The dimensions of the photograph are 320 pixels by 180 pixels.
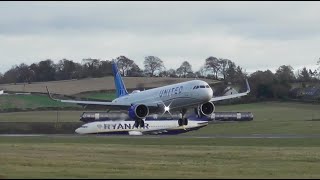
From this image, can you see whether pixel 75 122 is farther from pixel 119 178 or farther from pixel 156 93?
pixel 119 178

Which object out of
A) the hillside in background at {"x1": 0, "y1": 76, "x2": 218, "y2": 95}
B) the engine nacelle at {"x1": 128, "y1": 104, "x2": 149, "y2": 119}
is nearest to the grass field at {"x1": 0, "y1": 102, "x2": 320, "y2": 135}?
the hillside in background at {"x1": 0, "y1": 76, "x2": 218, "y2": 95}

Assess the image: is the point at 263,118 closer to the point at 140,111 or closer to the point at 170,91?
the point at 170,91

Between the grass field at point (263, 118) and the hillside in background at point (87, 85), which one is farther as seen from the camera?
the hillside in background at point (87, 85)

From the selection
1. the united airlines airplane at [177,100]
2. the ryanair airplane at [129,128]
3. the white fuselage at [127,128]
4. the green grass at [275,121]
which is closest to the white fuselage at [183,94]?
the united airlines airplane at [177,100]

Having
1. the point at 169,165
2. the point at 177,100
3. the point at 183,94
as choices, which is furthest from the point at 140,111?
the point at 169,165

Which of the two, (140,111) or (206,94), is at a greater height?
(206,94)

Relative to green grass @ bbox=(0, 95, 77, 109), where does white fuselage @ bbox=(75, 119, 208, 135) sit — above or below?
below

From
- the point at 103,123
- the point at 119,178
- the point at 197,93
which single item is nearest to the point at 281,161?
the point at 119,178

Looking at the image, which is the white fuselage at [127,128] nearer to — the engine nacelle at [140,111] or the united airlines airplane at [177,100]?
the united airlines airplane at [177,100]

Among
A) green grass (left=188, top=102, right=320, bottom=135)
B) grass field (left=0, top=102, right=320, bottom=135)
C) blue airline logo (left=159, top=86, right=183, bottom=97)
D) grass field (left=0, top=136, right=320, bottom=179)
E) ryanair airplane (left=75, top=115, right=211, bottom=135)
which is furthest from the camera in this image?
ryanair airplane (left=75, top=115, right=211, bottom=135)

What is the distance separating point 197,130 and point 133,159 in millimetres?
65156

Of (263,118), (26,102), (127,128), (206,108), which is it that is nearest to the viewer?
(206,108)

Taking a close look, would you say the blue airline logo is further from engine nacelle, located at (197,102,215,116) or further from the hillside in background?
the hillside in background

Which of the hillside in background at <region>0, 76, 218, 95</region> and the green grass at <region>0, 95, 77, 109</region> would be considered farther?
the hillside in background at <region>0, 76, 218, 95</region>
